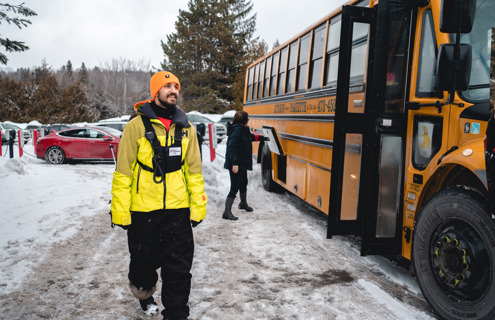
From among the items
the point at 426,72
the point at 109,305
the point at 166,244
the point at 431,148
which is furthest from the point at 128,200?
the point at 426,72

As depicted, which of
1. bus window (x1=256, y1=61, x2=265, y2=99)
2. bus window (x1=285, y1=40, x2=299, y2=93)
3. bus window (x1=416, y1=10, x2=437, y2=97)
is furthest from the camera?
bus window (x1=256, y1=61, x2=265, y2=99)

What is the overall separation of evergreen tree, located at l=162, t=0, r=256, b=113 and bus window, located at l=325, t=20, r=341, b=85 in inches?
1303

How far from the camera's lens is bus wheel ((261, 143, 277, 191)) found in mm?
8594

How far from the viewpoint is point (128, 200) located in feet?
9.42

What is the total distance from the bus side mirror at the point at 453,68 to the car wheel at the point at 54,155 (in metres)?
14.5

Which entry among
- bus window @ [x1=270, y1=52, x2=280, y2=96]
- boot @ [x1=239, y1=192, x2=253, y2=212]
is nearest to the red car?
bus window @ [x1=270, y1=52, x2=280, y2=96]

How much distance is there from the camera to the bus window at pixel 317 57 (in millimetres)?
5711

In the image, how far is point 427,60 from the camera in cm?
359

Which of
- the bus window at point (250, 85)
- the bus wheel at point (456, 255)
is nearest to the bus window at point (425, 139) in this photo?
the bus wheel at point (456, 255)

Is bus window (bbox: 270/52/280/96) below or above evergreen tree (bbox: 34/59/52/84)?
below

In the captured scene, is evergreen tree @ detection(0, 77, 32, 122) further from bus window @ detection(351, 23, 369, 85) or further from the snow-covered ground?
bus window @ detection(351, 23, 369, 85)

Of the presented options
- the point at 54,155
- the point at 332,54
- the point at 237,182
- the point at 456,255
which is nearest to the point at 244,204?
the point at 237,182

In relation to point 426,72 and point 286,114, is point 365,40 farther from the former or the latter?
point 286,114

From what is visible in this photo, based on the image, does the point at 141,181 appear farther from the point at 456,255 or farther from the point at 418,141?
the point at 418,141
